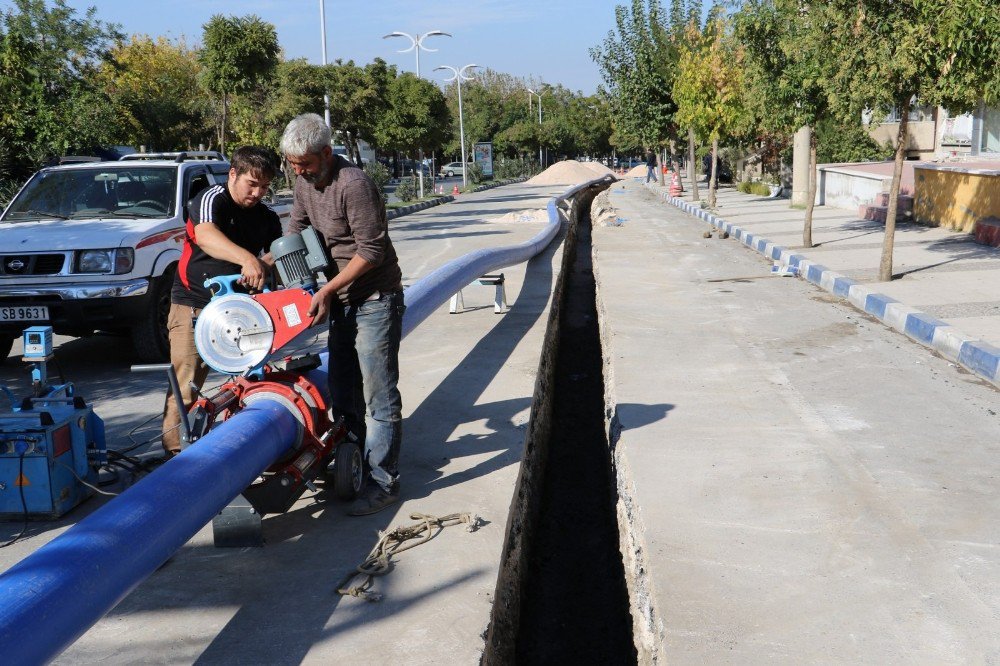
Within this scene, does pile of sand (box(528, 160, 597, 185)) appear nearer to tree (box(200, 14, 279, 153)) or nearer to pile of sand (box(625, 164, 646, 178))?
pile of sand (box(625, 164, 646, 178))

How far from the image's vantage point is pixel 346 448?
4.80 m

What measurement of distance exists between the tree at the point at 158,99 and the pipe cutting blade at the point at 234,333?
95.1 feet

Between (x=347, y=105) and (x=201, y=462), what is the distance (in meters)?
31.8

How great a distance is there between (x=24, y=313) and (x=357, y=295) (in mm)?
4497

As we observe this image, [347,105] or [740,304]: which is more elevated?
[347,105]

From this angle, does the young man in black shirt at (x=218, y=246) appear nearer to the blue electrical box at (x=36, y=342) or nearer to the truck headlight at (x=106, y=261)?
the blue electrical box at (x=36, y=342)

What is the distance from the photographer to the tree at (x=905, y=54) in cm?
1035

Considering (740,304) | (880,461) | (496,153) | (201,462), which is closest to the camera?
(201,462)

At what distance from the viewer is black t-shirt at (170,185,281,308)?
4996 millimetres

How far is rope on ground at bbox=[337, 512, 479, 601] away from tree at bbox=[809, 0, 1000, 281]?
333 inches

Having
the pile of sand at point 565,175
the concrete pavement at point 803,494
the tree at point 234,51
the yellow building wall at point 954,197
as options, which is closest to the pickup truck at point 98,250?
the concrete pavement at point 803,494

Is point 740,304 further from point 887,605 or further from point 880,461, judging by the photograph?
point 887,605

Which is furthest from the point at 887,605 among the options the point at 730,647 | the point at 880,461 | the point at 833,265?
the point at 833,265

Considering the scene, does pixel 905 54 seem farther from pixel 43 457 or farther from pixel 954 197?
pixel 43 457
